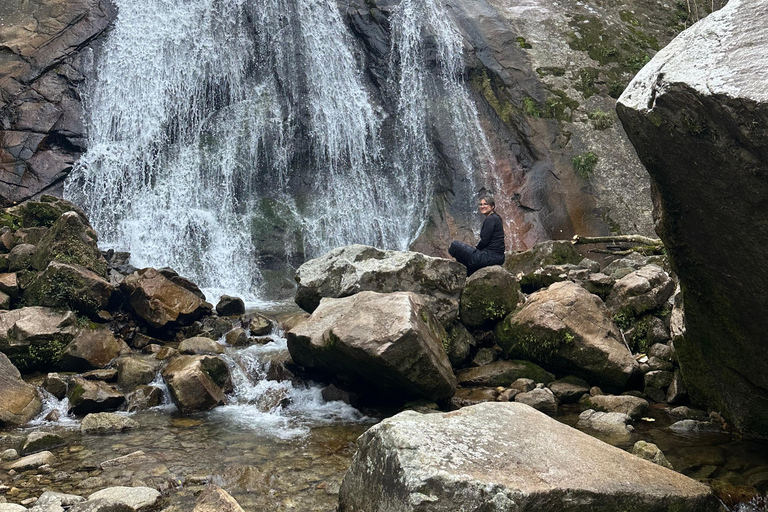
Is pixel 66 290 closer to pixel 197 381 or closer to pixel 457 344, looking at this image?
pixel 197 381

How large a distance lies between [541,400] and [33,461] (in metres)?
5.72

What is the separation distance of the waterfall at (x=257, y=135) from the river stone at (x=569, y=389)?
9255 mm

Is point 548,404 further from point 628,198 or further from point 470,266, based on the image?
point 628,198

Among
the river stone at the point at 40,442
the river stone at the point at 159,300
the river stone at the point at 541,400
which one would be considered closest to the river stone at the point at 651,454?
the river stone at the point at 541,400

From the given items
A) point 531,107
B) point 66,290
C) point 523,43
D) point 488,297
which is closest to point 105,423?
point 66,290

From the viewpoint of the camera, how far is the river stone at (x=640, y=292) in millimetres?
9188

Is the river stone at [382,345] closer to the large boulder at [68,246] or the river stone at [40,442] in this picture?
the river stone at [40,442]

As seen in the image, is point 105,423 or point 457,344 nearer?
point 105,423

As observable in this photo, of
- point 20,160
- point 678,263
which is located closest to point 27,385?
point 678,263

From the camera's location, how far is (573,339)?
8.38 metres

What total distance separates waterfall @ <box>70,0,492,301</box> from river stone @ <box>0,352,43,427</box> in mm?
7452

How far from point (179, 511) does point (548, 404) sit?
458cm

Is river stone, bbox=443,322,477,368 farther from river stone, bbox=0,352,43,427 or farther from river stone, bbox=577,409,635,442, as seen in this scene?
river stone, bbox=0,352,43,427

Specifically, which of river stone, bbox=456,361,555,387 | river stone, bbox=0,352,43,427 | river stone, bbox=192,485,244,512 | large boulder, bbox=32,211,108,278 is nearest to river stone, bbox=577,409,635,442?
river stone, bbox=456,361,555,387
